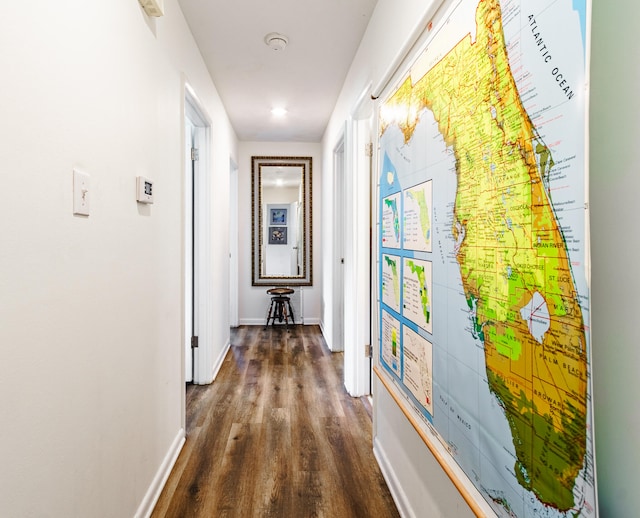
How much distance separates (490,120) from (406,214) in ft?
1.93

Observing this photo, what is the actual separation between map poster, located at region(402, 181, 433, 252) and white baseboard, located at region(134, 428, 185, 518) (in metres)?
1.47

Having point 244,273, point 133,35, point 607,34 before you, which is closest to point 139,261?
point 133,35

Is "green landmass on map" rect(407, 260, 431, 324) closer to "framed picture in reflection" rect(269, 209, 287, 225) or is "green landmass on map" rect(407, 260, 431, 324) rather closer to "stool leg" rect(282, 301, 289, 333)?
"stool leg" rect(282, 301, 289, 333)

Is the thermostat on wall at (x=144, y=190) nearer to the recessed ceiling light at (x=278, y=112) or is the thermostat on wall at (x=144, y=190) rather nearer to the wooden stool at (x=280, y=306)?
the recessed ceiling light at (x=278, y=112)

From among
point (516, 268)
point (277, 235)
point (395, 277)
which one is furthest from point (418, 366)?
point (277, 235)

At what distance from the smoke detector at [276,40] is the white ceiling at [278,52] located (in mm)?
30

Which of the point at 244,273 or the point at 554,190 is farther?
the point at 244,273

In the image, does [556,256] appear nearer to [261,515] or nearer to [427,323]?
[427,323]

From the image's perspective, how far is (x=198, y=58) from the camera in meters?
2.50

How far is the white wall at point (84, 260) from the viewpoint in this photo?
82cm

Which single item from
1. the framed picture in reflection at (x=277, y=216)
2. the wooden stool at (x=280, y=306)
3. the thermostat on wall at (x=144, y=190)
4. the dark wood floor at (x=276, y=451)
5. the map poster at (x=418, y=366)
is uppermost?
the framed picture in reflection at (x=277, y=216)

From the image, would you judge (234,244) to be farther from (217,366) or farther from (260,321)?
(217,366)

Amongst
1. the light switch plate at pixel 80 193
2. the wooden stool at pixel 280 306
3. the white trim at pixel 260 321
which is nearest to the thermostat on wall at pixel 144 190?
the light switch plate at pixel 80 193

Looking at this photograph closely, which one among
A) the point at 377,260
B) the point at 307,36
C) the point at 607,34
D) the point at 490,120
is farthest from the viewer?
the point at 307,36
